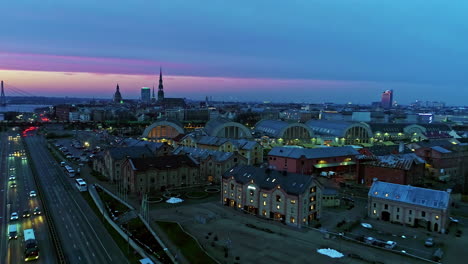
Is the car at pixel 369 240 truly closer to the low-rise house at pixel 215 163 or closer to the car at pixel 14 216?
the low-rise house at pixel 215 163

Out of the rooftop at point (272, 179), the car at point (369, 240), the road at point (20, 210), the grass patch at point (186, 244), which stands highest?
the rooftop at point (272, 179)

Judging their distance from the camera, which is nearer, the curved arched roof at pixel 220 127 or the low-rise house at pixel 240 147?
the low-rise house at pixel 240 147

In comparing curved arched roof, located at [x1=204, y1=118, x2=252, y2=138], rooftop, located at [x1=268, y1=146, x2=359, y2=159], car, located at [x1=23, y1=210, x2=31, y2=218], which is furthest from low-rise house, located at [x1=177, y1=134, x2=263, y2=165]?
car, located at [x1=23, y1=210, x2=31, y2=218]

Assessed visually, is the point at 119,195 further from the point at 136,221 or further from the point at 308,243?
the point at 308,243

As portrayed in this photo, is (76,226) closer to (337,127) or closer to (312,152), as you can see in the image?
(312,152)

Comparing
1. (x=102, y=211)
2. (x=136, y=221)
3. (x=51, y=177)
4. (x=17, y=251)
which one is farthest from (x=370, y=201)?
(x=51, y=177)

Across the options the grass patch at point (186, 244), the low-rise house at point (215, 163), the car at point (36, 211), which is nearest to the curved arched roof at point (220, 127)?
the low-rise house at point (215, 163)

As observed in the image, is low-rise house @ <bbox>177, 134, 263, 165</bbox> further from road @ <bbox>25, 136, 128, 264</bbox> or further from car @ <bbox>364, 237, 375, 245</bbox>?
car @ <bbox>364, 237, 375, 245</bbox>
